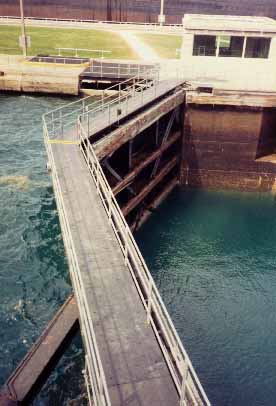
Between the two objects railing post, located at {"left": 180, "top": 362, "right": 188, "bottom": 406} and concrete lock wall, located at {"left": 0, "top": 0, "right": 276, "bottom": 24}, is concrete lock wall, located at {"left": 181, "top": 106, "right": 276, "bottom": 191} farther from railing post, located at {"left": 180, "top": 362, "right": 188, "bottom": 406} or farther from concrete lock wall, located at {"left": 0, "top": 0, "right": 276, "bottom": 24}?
concrete lock wall, located at {"left": 0, "top": 0, "right": 276, "bottom": 24}

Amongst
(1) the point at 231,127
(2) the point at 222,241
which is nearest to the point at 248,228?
(2) the point at 222,241

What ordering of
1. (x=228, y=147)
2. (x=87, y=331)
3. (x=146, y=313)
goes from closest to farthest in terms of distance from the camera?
1. (x=87, y=331)
2. (x=146, y=313)
3. (x=228, y=147)

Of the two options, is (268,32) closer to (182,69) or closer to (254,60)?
(254,60)

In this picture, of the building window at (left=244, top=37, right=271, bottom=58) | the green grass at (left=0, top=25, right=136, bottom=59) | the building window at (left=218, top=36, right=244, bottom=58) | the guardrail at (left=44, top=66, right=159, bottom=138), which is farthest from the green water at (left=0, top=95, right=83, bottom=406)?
the green grass at (left=0, top=25, right=136, bottom=59)

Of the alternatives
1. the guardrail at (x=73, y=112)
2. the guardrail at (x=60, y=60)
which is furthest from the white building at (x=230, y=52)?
the guardrail at (x=60, y=60)

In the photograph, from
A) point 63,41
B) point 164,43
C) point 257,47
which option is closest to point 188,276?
point 257,47

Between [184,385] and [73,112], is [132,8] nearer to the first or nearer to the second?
[73,112]

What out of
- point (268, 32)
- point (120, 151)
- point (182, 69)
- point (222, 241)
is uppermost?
point (268, 32)
